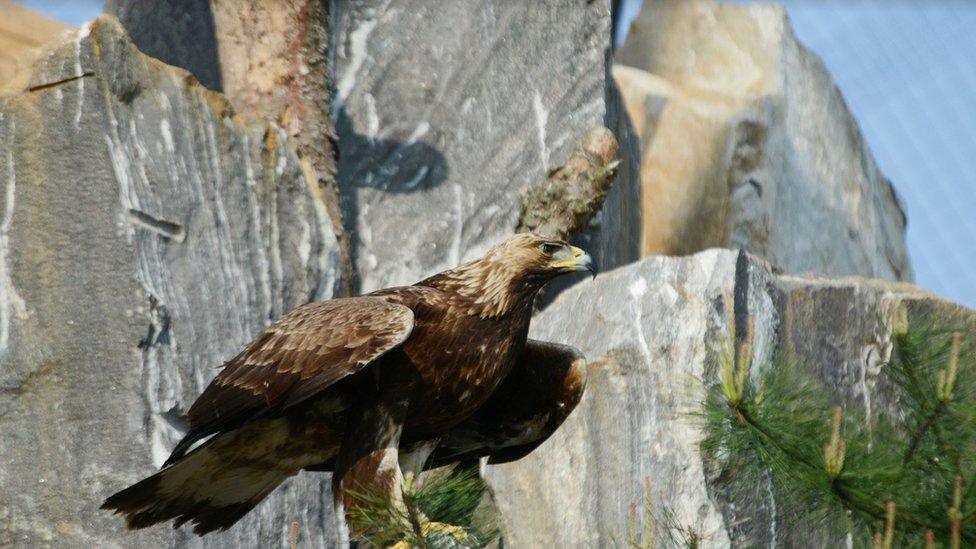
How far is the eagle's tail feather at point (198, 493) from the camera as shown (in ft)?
16.9

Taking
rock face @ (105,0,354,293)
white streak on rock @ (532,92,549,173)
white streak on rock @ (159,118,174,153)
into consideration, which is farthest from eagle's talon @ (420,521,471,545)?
white streak on rock @ (532,92,549,173)

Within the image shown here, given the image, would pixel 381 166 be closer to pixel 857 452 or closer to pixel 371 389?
pixel 371 389

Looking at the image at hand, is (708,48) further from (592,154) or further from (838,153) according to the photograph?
(592,154)

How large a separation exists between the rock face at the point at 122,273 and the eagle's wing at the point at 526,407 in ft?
3.59

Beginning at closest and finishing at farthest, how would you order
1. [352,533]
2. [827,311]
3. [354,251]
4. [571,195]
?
1. [352,533]
2. [827,311]
3. [571,195]
4. [354,251]

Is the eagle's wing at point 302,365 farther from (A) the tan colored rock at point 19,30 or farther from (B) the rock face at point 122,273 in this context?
(A) the tan colored rock at point 19,30

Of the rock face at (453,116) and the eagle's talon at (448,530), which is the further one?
the rock face at (453,116)

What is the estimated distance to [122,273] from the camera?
6.11 m

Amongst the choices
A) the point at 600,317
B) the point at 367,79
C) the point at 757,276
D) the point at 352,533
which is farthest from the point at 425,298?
the point at 367,79

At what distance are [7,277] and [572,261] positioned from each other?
7.97 feet

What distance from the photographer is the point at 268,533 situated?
629cm

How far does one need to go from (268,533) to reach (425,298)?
1.60m

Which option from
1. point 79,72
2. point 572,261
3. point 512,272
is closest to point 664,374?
point 572,261

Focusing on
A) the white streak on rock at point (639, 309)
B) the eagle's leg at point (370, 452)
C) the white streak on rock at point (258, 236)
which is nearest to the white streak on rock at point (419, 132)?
the white streak on rock at point (258, 236)
